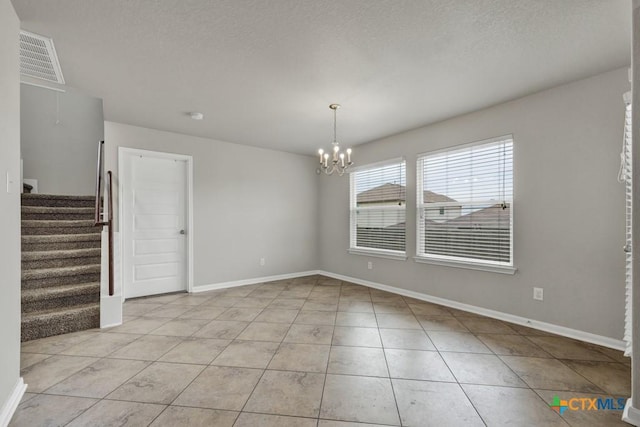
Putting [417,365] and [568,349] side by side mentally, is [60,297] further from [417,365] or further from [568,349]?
[568,349]

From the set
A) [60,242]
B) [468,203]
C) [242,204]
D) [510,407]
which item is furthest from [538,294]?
[60,242]

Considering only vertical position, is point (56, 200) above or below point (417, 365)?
above

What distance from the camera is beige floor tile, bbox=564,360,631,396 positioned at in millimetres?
1984

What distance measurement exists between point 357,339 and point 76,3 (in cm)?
327

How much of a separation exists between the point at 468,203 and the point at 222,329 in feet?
10.6

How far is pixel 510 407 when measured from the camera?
70.7 inches

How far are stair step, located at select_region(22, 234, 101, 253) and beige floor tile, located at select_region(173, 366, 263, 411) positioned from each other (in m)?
2.68

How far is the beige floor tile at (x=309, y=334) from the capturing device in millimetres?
2768

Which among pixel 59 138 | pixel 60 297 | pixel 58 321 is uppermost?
pixel 59 138

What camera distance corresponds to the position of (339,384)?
6.68ft

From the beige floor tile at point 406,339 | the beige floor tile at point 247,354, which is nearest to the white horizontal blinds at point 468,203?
the beige floor tile at point 406,339

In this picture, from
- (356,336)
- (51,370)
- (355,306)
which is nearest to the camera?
(51,370)

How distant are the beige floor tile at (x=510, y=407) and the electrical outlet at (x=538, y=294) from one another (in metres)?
1.41

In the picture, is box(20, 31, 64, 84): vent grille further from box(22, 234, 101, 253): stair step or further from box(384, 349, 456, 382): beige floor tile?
box(384, 349, 456, 382): beige floor tile
